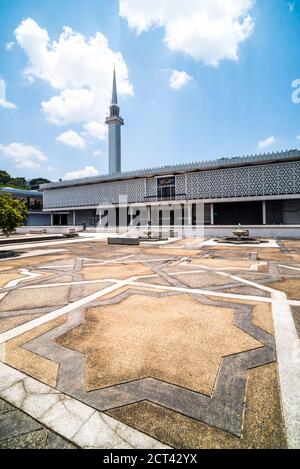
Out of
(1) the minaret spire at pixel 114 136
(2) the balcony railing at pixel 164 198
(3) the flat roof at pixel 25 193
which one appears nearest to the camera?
(2) the balcony railing at pixel 164 198

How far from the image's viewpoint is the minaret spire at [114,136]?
55.5 metres

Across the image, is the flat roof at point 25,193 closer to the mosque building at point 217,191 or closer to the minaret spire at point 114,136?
the mosque building at point 217,191

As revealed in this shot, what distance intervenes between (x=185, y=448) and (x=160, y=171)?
3750 cm

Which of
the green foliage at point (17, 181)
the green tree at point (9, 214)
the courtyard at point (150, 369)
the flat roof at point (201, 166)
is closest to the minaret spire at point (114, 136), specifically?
the flat roof at point (201, 166)

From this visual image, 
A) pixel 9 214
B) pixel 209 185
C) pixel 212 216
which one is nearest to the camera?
pixel 9 214

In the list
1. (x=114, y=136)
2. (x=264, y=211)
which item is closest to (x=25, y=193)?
(x=114, y=136)

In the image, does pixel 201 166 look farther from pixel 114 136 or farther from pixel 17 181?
pixel 17 181

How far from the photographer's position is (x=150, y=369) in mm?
2783

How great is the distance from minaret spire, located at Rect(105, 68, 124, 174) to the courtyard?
53235 mm

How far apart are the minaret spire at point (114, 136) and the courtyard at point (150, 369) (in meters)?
53.2

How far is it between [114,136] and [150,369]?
6028 centimetres
